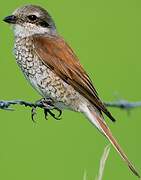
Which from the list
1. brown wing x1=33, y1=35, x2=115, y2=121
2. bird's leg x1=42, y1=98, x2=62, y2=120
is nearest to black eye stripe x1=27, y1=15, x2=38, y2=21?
brown wing x1=33, y1=35, x2=115, y2=121

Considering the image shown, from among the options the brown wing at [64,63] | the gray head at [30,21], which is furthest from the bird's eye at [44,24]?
the brown wing at [64,63]

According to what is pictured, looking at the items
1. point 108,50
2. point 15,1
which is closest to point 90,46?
point 108,50

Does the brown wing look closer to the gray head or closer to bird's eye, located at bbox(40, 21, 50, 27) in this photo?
the gray head

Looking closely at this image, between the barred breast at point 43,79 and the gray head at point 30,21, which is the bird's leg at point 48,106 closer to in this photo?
the barred breast at point 43,79

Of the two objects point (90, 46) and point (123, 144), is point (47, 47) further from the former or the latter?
point (90, 46)

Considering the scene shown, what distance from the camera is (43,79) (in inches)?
312

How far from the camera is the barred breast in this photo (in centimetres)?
793

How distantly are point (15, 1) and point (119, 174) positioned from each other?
202 inches

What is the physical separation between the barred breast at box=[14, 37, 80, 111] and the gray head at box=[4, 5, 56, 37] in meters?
0.20

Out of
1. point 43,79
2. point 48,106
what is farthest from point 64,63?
point 48,106

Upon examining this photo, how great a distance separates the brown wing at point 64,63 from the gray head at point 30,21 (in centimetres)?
19

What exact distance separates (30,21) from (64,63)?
57cm

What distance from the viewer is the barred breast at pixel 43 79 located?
793 centimetres

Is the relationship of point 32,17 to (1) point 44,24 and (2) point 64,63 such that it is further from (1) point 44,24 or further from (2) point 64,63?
(2) point 64,63
